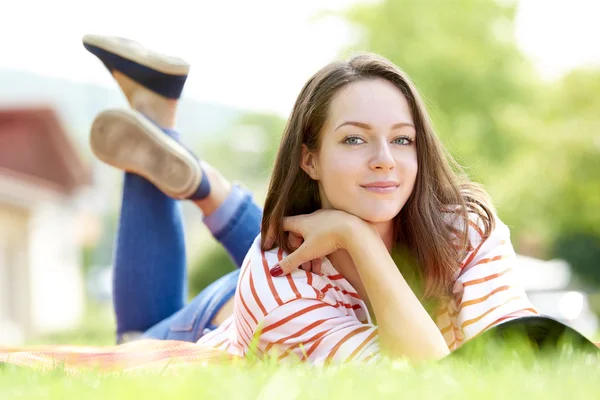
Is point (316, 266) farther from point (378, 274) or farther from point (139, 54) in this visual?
point (139, 54)

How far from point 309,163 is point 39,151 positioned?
75.3 feet

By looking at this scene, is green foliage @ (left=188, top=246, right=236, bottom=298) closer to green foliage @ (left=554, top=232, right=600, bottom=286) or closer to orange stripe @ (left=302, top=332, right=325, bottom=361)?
green foliage @ (left=554, top=232, right=600, bottom=286)

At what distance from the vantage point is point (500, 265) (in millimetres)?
2672

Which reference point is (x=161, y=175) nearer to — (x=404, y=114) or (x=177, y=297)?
(x=177, y=297)

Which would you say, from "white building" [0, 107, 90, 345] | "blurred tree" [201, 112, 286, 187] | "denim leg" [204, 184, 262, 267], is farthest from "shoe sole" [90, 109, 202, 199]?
"blurred tree" [201, 112, 286, 187]

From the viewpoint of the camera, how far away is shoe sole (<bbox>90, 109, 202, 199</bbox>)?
3.76 m

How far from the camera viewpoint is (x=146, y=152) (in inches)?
149

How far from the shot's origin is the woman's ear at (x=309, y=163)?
281cm

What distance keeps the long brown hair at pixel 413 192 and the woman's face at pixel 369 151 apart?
0.05 metres

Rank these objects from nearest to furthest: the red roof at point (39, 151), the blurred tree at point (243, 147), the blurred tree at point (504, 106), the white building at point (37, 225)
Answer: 1. the white building at point (37, 225)
2. the blurred tree at point (504, 106)
3. the red roof at point (39, 151)
4. the blurred tree at point (243, 147)

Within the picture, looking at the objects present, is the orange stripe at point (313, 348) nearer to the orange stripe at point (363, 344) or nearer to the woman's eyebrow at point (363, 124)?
the orange stripe at point (363, 344)

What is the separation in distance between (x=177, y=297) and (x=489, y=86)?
22.2m

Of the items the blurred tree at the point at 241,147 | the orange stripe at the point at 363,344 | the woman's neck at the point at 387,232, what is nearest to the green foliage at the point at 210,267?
the woman's neck at the point at 387,232

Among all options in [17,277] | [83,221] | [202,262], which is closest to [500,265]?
[202,262]
